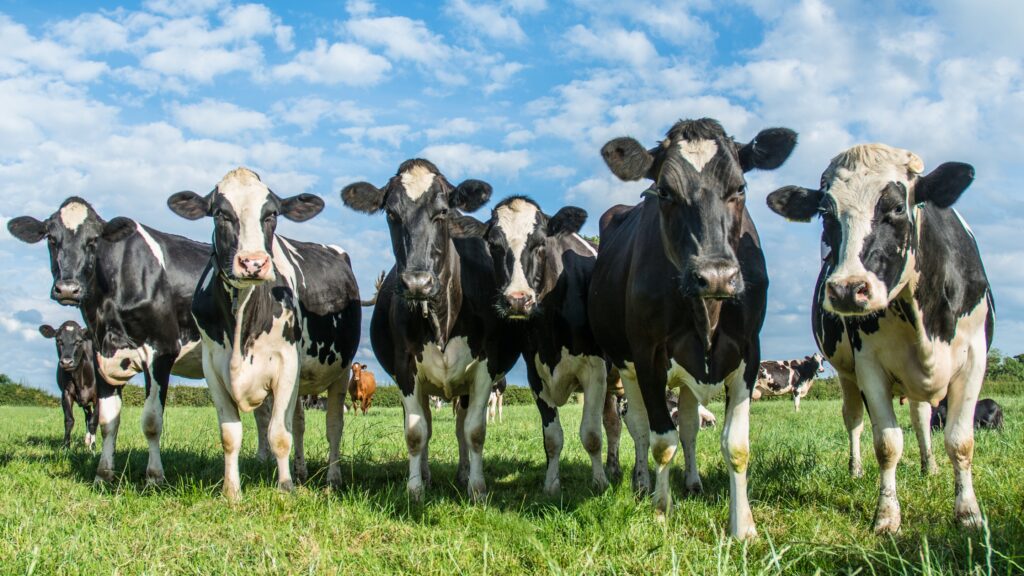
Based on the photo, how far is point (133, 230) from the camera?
9.12 meters

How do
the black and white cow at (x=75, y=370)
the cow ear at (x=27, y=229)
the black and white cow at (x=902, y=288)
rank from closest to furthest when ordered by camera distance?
the black and white cow at (x=902, y=288), the cow ear at (x=27, y=229), the black and white cow at (x=75, y=370)

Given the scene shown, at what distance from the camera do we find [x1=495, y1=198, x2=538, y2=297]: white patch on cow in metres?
6.81

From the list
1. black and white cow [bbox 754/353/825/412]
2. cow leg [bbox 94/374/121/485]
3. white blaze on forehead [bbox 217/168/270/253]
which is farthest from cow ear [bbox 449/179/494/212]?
black and white cow [bbox 754/353/825/412]

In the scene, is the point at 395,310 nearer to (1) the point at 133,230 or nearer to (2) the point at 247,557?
(2) the point at 247,557

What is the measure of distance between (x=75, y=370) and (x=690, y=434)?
46.7 feet

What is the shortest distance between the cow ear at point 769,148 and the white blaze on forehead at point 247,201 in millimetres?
3933

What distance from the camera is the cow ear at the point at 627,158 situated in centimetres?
549

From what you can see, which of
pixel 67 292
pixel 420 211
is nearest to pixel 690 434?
pixel 420 211

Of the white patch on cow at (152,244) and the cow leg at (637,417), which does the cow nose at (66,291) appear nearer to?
the white patch on cow at (152,244)

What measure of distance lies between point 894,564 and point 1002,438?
6542 mm

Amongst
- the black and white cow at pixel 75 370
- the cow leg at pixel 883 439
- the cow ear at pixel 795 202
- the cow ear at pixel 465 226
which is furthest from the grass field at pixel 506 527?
the black and white cow at pixel 75 370

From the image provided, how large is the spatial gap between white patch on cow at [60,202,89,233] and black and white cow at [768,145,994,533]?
7066 mm

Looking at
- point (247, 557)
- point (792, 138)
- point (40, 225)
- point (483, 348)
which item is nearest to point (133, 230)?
point (40, 225)

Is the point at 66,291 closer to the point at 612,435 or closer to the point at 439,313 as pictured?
the point at 439,313
